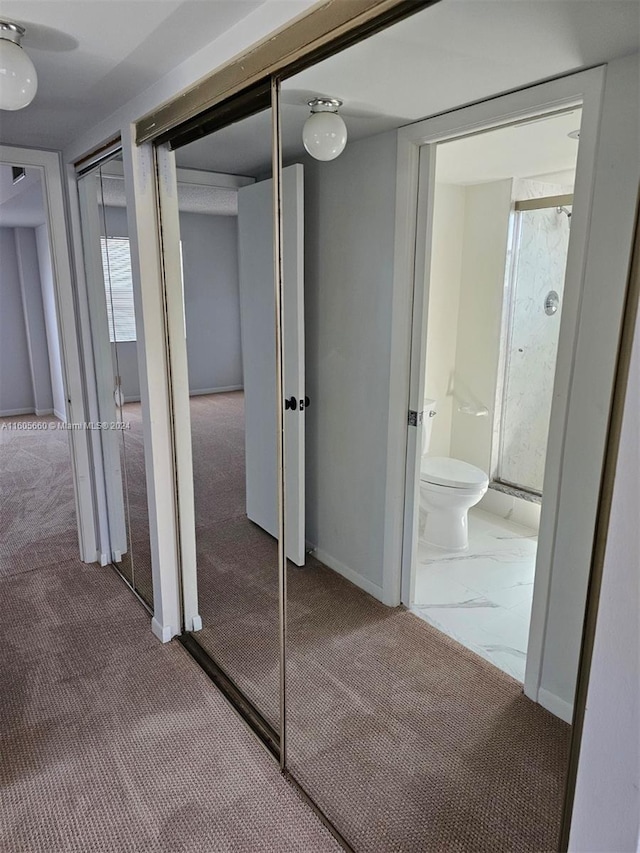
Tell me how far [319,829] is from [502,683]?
692mm

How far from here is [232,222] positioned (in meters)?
2.18

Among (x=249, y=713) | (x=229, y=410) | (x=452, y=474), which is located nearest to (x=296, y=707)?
(x=249, y=713)

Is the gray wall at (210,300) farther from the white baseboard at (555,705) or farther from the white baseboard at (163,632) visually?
the white baseboard at (555,705)

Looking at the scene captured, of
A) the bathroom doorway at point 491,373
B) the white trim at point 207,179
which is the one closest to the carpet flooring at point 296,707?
the bathroom doorway at point 491,373

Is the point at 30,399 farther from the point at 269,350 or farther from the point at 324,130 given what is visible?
the point at 324,130

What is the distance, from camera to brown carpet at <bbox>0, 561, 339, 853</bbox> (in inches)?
63.7

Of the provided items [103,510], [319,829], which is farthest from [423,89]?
[103,510]

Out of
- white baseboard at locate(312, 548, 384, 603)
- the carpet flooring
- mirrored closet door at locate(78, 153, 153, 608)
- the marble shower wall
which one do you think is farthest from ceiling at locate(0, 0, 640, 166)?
white baseboard at locate(312, 548, 384, 603)

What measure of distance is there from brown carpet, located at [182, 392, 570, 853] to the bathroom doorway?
165mm

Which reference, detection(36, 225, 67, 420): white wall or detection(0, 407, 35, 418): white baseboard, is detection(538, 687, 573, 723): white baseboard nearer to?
detection(36, 225, 67, 420): white wall

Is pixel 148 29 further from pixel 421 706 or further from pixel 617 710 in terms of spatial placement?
pixel 421 706

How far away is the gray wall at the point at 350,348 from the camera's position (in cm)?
196

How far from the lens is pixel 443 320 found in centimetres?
291

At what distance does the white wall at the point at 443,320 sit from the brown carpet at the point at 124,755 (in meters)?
1.67
